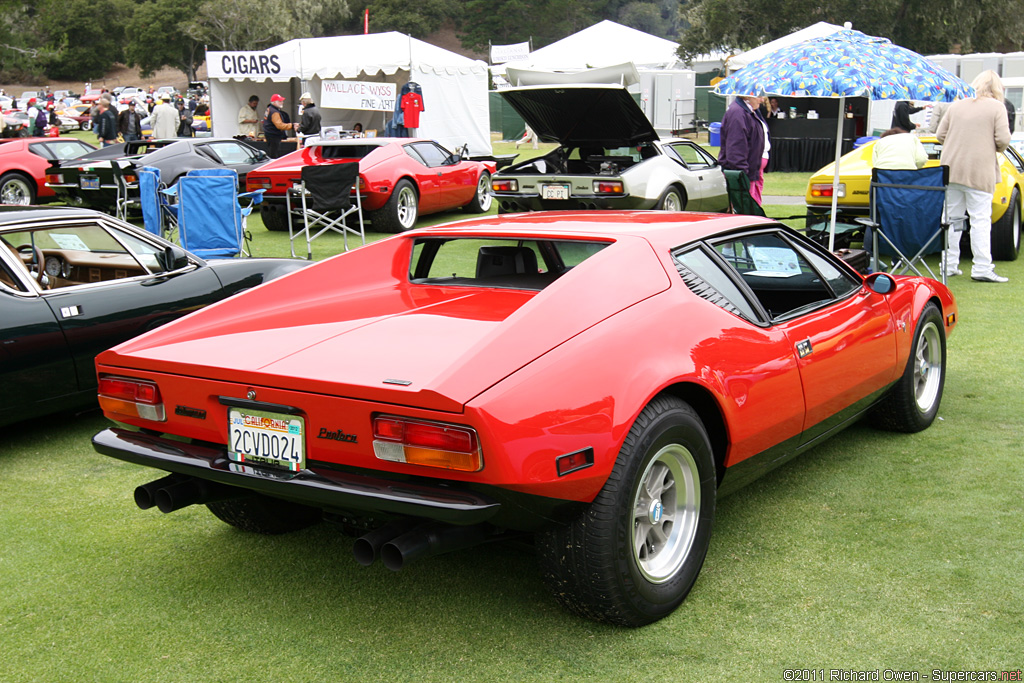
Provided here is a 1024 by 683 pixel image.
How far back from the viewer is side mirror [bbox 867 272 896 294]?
434 centimetres

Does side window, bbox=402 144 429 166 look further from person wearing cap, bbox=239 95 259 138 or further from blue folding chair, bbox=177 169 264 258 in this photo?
person wearing cap, bbox=239 95 259 138

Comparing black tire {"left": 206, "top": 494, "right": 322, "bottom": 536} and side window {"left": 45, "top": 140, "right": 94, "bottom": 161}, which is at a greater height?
side window {"left": 45, "top": 140, "right": 94, "bottom": 161}

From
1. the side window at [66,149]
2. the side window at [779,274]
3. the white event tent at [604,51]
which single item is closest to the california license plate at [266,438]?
the side window at [779,274]

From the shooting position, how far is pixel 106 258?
576 centimetres

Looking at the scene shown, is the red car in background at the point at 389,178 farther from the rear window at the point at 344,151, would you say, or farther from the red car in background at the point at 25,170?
the red car in background at the point at 25,170

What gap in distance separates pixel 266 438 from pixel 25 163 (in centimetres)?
1570

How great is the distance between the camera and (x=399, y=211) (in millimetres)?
13125

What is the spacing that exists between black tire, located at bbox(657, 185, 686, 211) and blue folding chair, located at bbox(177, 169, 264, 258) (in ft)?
16.1

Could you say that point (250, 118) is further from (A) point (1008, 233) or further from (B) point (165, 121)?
(A) point (1008, 233)

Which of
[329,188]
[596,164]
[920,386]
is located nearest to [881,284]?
[920,386]

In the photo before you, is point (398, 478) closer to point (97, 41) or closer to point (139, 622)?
point (139, 622)

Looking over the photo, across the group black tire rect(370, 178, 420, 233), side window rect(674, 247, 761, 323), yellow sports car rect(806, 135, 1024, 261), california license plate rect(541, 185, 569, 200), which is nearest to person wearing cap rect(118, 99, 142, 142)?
black tire rect(370, 178, 420, 233)

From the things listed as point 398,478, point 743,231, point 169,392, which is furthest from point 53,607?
point 743,231
